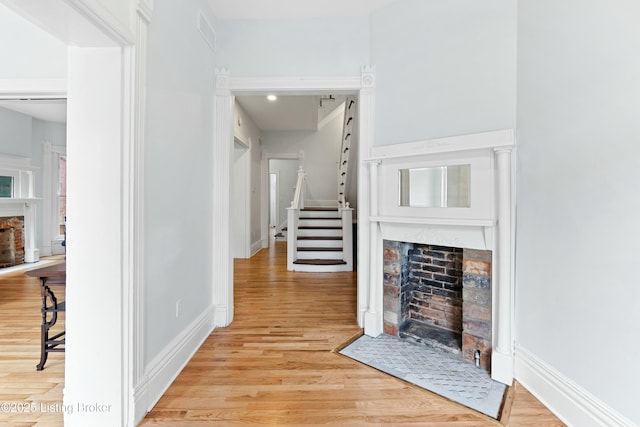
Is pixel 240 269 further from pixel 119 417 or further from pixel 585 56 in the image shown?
pixel 585 56

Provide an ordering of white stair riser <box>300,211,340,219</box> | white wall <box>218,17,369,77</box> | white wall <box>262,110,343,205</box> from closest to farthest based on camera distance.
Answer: white wall <box>218,17,369,77</box> → white stair riser <box>300,211,340,219</box> → white wall <box>262,110,343,205</box>

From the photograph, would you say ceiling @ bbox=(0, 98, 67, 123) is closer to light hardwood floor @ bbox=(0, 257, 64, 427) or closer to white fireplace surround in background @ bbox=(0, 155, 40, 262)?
white fireplace surround in background @ bbox=(0, 155, 40, 262)

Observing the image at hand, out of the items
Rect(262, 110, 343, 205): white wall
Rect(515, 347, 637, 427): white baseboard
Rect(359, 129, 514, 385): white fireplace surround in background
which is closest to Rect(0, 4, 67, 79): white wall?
Rect(359, 129, 514, 385): white fireplace surround in background

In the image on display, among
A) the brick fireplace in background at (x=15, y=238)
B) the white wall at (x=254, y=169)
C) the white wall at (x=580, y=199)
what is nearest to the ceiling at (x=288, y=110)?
the white wall at (x=254, y=169)

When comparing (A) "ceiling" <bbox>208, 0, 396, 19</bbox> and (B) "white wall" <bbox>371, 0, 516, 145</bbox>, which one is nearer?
(B) "white wall" <bbox>371, 0, 516, 145</bbox>

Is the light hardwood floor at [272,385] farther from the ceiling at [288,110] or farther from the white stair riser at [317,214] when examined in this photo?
the ceiling at [288,110]

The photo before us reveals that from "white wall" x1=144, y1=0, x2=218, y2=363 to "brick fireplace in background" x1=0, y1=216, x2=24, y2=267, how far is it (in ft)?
16.5

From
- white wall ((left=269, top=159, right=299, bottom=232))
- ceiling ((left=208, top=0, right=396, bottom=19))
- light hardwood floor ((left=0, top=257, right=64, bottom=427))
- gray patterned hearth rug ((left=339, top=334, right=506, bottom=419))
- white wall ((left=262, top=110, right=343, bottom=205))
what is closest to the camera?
light hardwood floor ((left=0, top=257, right=64, bottom=427))

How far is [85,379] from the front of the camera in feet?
4.76

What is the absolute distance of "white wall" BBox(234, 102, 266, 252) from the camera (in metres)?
5.92

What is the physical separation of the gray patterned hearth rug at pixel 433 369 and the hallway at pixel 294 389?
3.0 inches

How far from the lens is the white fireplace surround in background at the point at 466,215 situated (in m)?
1.92

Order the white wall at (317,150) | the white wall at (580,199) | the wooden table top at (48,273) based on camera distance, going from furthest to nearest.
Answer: the white wall at (317,150)
the wooden table top at (48,273)
the white wall at (580,199)

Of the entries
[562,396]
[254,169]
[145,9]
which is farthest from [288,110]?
[562,396]
